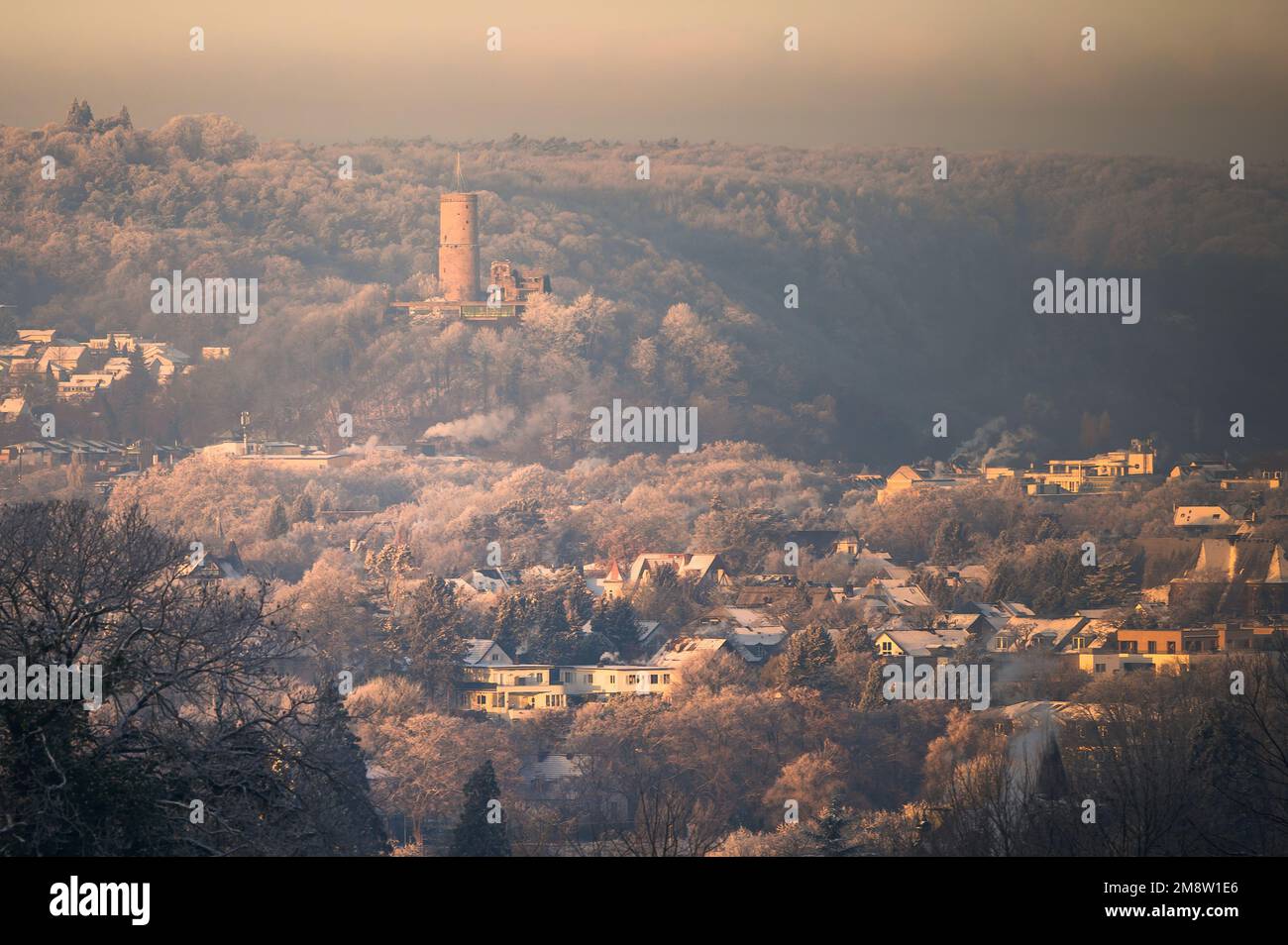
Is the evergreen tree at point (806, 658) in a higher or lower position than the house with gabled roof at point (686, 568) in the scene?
lower

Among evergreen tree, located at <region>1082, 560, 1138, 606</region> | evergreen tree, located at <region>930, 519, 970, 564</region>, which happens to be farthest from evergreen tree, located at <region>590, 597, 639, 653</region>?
evergreen tree, located at <region>930, 519, 970, 564</region>

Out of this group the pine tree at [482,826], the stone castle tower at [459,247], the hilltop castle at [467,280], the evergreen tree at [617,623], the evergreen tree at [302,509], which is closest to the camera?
the pine tree at [482,826]

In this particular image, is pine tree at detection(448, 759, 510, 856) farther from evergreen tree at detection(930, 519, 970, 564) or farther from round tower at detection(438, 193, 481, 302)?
round tower at detection(438, 193, 481, 302)

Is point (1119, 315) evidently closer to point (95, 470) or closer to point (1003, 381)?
point (1003, 381)

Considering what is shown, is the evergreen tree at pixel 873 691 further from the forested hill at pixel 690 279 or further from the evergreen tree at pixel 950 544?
the forested hill at pixel 690 279

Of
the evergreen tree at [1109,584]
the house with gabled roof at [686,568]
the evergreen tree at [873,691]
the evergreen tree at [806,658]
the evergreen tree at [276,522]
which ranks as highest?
the evergreen tree at [276,522]

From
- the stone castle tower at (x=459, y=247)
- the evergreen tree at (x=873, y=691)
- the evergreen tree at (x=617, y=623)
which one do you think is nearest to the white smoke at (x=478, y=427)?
the stone castle tower at (x=459, y=247)
